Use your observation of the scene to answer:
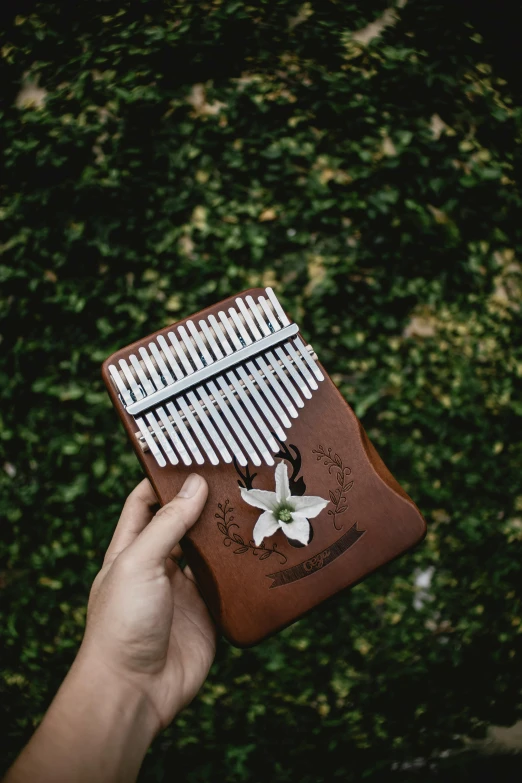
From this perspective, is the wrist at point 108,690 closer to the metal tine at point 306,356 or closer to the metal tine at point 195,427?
the metal tine at point 195,427

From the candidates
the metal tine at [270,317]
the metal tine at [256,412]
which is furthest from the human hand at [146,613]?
the metal tine at [270,317]

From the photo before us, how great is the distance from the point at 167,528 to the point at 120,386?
58cm

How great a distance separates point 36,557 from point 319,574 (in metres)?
1.87

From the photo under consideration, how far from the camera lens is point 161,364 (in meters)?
2.03

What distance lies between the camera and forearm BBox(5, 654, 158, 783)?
5.76ft

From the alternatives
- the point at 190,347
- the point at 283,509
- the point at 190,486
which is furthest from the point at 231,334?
the point at 283,509

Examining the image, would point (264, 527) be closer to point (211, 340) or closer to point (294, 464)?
point (294, 464)

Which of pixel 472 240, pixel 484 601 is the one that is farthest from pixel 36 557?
pixel 472 240

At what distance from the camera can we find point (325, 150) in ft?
10.7

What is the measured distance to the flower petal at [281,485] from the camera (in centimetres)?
199

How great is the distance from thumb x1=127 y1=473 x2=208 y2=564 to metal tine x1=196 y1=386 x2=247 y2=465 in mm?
223

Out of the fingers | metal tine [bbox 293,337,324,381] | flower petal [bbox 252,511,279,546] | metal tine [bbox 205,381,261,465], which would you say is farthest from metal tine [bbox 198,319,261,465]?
the fingers

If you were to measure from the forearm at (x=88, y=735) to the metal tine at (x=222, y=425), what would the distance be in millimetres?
943

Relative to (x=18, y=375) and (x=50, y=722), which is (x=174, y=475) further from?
(x=18, y=375)
